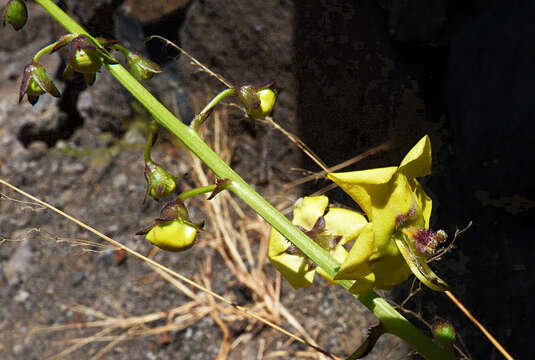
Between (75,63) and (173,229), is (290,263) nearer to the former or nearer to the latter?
(173,229)

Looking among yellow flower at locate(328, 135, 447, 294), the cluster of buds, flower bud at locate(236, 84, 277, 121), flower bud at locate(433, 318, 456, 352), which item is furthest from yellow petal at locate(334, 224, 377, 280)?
the cluster of buds

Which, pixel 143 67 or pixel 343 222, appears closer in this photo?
pixel 343 222

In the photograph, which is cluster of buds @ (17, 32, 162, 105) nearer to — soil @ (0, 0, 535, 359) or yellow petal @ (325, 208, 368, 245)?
soil @ (0, 0, 535, 359)

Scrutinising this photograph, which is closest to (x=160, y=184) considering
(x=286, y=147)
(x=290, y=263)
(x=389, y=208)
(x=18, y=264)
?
(x=290, y=263)

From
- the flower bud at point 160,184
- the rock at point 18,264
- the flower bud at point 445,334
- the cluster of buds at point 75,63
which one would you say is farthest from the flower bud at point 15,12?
the rock at point 18,264

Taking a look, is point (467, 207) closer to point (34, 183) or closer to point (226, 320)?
point (226, 320)

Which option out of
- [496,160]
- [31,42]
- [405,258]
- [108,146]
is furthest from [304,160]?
[31,42]

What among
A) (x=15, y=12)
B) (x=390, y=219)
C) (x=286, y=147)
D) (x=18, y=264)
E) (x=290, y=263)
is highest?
(x=15, y=12)

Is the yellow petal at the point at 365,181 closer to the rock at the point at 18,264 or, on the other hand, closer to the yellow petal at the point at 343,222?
the yellow petal at the point at 343,222
